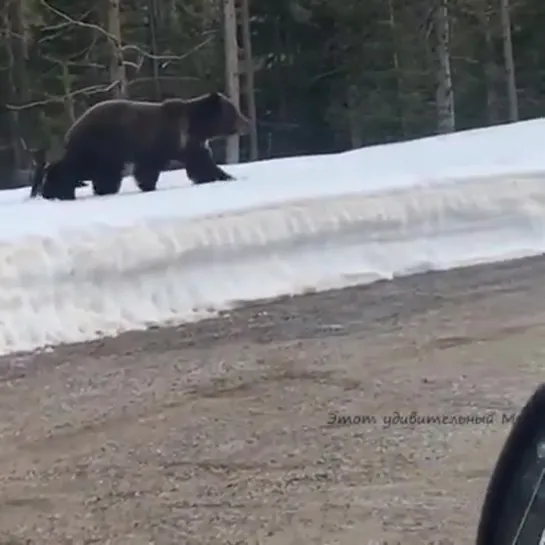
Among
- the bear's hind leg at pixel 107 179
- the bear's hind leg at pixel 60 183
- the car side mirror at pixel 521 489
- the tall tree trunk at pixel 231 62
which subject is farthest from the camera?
the tall tree trunk at pixel 231 62

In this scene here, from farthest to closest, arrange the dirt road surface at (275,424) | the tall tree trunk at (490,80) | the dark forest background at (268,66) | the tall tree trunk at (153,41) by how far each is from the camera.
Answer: the tall tree trunk at (490,80)
the tall tree trunk at (153,41)
the dark forest background at (268,66)
the dirt road surface at (275,424)

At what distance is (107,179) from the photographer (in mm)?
9922

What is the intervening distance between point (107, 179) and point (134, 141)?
0.43m

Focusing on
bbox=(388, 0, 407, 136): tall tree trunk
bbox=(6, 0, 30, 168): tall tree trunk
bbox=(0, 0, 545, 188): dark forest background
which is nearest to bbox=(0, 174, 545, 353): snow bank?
bbox=(0, 0, 545, 188): dark forest background

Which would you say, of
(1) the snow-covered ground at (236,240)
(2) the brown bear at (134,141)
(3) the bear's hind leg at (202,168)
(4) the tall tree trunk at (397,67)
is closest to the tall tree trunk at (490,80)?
(4) the tall tree trunk at (397,67)

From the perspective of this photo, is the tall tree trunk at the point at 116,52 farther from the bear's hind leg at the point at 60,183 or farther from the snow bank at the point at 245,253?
the snow bank at the point at 245,253

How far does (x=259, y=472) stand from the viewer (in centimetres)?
420

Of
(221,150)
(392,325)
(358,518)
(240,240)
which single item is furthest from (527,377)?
(221,150)

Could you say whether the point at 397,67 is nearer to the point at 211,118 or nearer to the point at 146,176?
the point at 211,118

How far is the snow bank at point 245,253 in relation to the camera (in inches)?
264

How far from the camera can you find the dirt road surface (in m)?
3.74

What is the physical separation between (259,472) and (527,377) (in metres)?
1.62

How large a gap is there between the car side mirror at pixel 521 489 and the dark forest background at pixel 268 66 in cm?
2435

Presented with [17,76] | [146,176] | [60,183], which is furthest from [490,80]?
[60,183]
